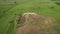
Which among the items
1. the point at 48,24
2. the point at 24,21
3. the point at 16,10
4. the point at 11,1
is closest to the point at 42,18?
the point at 48,24

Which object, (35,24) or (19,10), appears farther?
(19,10)

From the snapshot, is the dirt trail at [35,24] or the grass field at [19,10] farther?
the grass field at [19,10]

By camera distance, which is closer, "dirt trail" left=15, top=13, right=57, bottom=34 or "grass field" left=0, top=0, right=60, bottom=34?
"dirt trail" left=15, top=13, right=57, bottom=34

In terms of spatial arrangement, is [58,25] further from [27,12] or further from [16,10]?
[16,10]

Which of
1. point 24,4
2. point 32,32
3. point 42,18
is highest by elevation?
point 24,4
